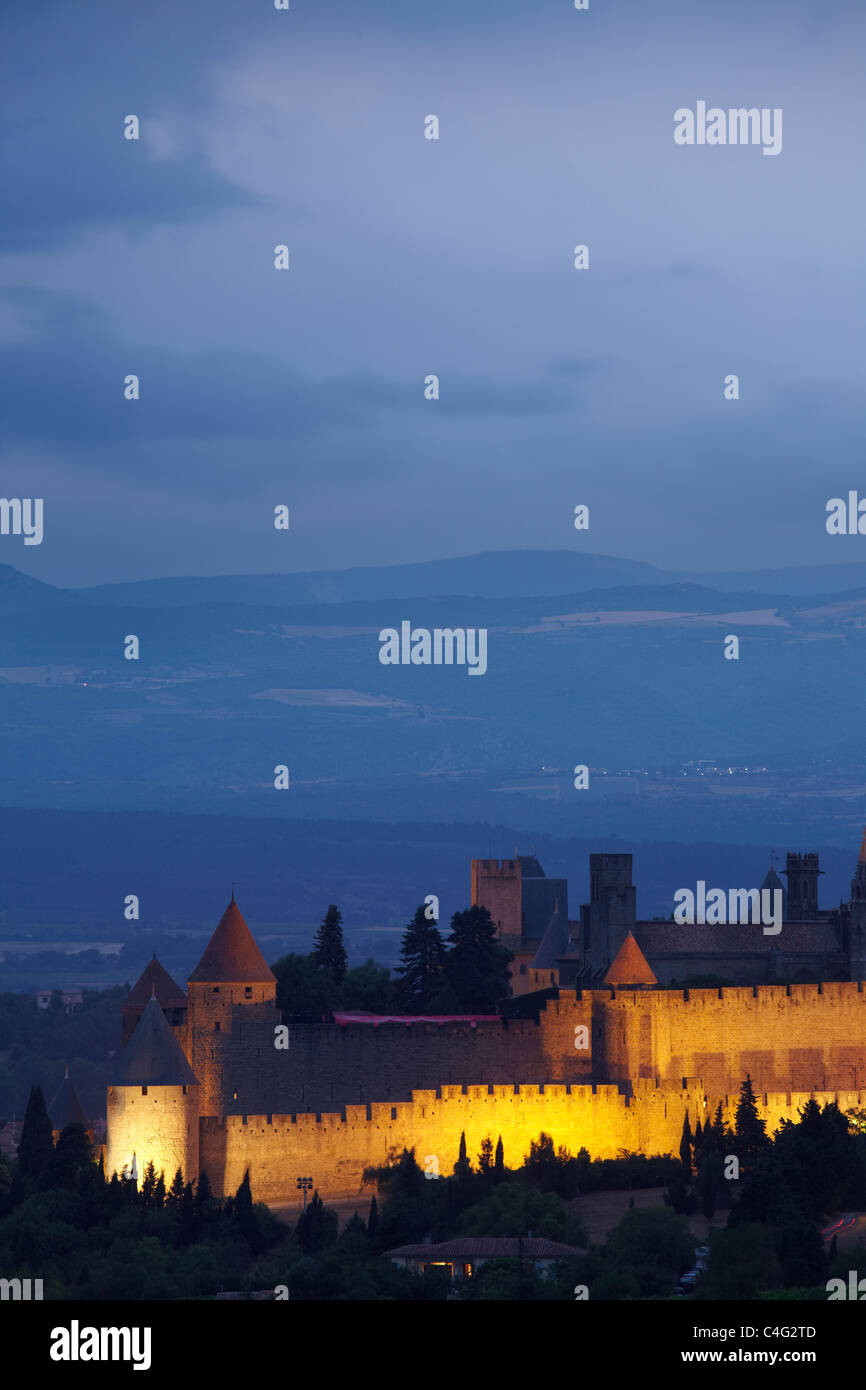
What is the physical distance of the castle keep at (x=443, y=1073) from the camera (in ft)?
194

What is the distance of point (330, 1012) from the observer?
67625 mm

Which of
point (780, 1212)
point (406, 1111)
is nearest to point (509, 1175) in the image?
point (406, 1111)

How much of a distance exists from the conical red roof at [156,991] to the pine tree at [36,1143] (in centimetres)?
352

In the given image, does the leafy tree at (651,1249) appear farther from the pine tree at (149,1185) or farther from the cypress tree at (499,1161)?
the pine tree at (149,1185)

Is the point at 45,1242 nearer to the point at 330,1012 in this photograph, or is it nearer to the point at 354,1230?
the point at 354,1230

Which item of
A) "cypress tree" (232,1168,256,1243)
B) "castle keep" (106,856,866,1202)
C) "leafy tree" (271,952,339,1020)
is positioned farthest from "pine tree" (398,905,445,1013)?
"cypress tree" (232,1168,256,1243)

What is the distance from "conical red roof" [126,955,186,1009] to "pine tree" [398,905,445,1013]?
6.55 meters

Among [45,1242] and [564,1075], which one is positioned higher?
[564,1075]

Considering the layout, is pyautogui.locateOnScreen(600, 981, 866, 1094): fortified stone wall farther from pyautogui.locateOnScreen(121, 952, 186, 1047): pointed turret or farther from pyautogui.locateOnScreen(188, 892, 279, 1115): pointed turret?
pyautogui.locateOnScreen(121, 952, 186, 1047): pointed turret

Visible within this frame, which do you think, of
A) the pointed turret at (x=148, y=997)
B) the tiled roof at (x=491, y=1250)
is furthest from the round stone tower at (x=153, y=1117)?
the tiled roof at (x=491, y=1250)

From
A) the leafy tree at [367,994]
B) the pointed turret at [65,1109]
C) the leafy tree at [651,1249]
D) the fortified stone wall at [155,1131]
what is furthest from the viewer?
the leafy tree at [367,994]

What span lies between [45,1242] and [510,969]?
21.2 metres

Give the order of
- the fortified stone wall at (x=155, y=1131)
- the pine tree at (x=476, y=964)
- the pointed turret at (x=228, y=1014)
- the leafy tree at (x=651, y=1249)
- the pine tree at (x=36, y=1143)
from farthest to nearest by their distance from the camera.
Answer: the pine tree at (x=476, y=964)
the pine tree at (x=36, y=1143)
the pointed turret at (x=228, y=1014)
the fortified stone wall at (x=155, y=1131)
the leafy tree at (x=651, y=1249)

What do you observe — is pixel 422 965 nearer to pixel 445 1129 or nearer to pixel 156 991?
pixel 156 991
